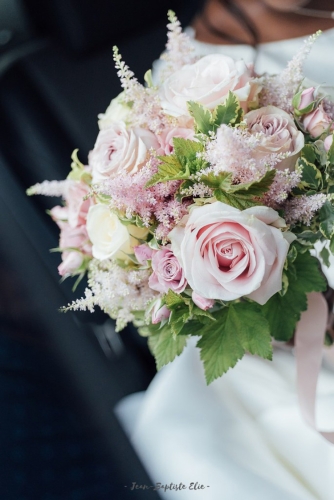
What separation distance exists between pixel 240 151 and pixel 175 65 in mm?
248

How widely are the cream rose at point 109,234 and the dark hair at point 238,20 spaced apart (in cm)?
77

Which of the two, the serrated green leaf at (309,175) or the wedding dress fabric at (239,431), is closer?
the serrated green leaf at (309,175)

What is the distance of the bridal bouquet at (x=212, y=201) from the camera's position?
55cm

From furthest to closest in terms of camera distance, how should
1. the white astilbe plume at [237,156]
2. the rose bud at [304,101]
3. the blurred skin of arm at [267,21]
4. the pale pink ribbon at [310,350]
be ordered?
the blurred skin of arm at [267,21]
the pale pink ribbon at [310,350]
the rose bud at [304,101]
the white astilbe plume at [237,156]

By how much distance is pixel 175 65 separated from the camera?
0.71 m

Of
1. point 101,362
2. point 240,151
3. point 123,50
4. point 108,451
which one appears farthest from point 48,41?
point 240,151

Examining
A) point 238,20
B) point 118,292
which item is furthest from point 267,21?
point 118,292

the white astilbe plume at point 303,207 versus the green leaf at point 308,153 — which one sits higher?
the green leaf at point 308,153

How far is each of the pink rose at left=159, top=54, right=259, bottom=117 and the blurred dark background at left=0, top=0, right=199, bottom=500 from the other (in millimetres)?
686

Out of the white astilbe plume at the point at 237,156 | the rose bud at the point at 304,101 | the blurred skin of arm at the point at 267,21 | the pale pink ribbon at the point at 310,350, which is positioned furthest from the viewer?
the blurred skin of arm at the point at 267,21

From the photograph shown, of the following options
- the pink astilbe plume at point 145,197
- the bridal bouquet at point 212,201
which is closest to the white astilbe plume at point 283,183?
the bridal bouquet at point 212,201

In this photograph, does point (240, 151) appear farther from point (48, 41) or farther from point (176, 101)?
point (48, 41)

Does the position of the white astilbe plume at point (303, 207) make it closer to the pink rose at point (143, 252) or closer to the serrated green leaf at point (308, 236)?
the serrated green leaf at point (308, 236)

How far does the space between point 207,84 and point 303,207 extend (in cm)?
19
